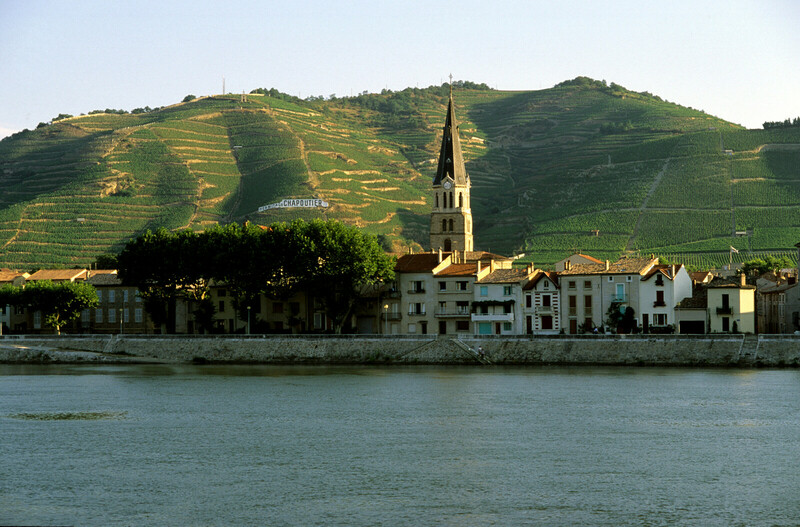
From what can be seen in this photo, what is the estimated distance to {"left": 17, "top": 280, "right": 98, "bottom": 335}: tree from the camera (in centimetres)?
8756

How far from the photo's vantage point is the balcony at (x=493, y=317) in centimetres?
7694

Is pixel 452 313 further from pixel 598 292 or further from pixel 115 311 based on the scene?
pixel 115 311

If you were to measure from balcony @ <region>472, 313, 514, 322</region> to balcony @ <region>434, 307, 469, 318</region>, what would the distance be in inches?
49.5

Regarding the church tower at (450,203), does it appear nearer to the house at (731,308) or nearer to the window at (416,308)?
the window at (416,308)

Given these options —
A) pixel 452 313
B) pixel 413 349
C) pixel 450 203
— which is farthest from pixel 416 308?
pixel 450 203

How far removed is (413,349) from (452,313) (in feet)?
35.5

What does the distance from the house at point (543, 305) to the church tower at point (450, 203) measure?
27.1 metres

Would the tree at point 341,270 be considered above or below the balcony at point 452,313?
above

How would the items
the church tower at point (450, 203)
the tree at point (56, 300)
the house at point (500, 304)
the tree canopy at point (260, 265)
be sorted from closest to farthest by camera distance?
1. the house at point (500, 304)
2. the tree canopy at point (260, 265)
3. the tree at point (56, 300)
4. the church tower at point (450, 203)

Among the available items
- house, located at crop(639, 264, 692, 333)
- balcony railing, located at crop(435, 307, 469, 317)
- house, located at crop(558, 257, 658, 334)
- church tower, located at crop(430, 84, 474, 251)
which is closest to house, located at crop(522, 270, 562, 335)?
house, located at crop(558, 257, 658, 334)

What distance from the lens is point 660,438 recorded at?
3809 cm

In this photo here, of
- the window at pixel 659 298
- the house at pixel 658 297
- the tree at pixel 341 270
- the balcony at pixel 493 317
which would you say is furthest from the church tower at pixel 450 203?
the window at pixel 659 298

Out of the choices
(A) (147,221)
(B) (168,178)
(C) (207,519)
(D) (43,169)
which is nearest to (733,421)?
(C) (207,519)

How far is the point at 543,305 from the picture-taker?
2972 inches
